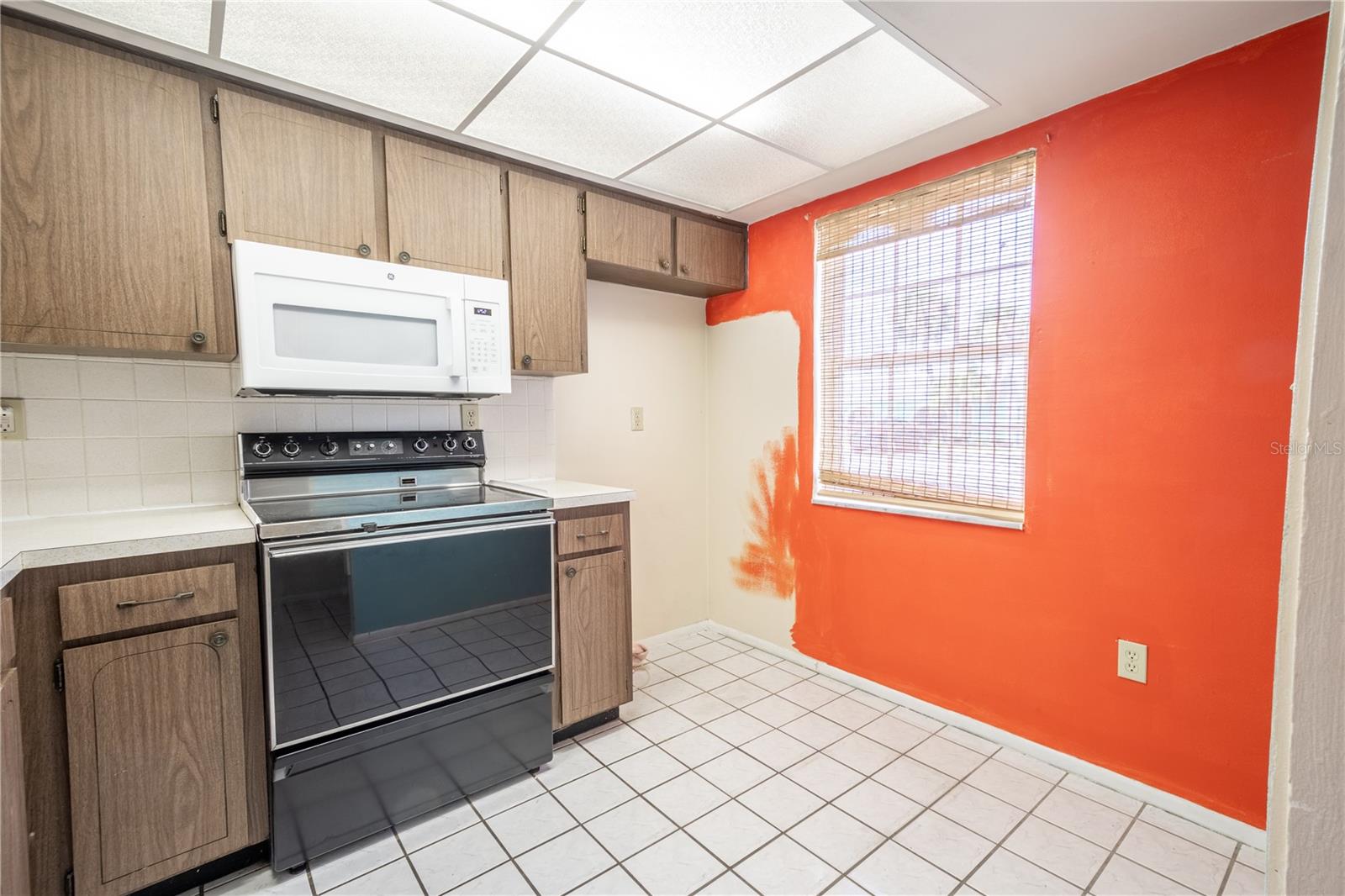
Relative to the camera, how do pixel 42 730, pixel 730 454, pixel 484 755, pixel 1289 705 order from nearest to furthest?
pixel 1289 705 → pixel 42 730 → pixel 484 755 → pixel 730 454

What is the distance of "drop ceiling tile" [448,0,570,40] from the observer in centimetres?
143

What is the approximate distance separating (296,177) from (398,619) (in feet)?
4.53

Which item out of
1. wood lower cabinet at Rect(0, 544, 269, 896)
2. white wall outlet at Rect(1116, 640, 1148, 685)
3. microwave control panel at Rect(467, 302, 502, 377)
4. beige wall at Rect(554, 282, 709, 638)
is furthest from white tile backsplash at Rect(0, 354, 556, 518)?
white wall outlet at Rect(1116, 640, 1148, 685)

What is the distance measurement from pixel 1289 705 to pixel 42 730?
6.86ft

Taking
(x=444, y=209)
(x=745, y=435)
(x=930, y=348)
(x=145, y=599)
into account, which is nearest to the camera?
(x=145, y=599)

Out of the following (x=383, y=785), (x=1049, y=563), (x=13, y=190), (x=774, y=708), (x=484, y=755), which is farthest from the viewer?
(x=774, y=708)

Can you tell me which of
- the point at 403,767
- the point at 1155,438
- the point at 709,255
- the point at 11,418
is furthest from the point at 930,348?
the point at 11,418

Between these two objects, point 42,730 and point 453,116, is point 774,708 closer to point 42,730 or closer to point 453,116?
point 42,730

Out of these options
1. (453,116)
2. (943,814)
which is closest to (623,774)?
(943,814)

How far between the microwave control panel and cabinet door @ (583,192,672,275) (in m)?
0.59

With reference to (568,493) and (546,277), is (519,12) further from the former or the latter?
(568,493)

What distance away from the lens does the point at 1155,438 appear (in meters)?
1.83

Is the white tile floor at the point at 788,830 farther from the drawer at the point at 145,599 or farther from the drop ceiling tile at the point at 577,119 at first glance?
the drop ceiling tile at the point at 577,119

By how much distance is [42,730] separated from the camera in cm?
133
